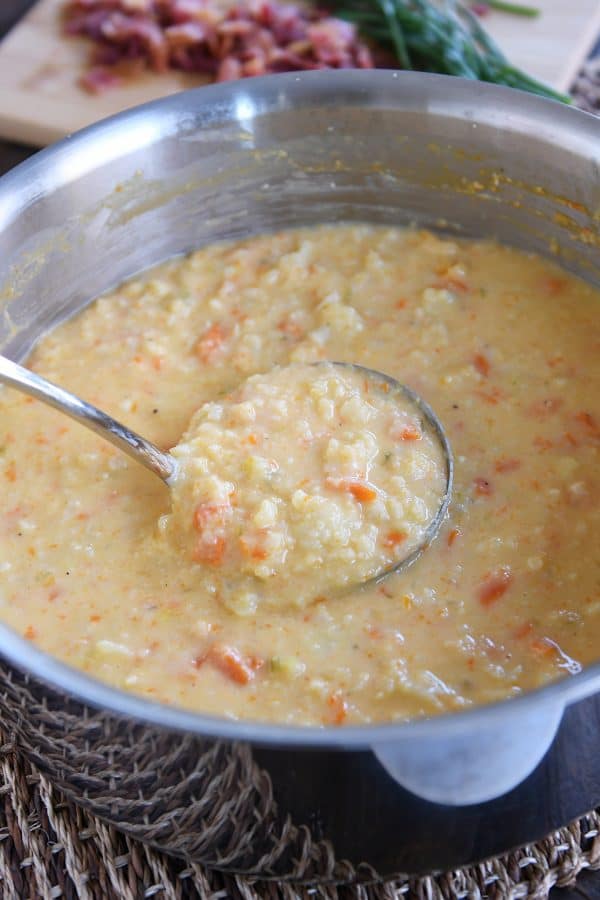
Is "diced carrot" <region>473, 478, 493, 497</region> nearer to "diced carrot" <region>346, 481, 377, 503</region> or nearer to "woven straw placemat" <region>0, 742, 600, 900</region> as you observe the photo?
"diced carrot" <region>346, 481, 377, 503</region>

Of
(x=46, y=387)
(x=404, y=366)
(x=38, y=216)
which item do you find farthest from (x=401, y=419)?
(x=38, y=216)

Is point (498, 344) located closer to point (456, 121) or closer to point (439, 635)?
point (456, 121)

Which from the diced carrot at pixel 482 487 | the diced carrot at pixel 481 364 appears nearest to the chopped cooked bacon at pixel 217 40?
the diced carrot at pixel 481 364

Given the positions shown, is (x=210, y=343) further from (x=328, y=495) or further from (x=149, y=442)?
(x=328, y=495)

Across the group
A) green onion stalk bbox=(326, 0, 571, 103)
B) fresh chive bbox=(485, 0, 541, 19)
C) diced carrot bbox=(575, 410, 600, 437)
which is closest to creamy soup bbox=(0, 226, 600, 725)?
diced carrot bbox=(575, 410, 600, 437)

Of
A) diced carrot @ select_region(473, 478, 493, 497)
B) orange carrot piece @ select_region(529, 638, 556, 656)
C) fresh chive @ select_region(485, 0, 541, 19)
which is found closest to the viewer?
orange carrot piece @ select_region(529, 638, 556, 656)

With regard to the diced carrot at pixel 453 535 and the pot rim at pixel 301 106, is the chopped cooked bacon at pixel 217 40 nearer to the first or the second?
the pot rim at pixel 301 106

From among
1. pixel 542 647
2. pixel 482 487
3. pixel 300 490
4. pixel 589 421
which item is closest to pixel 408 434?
pixel 482 487
